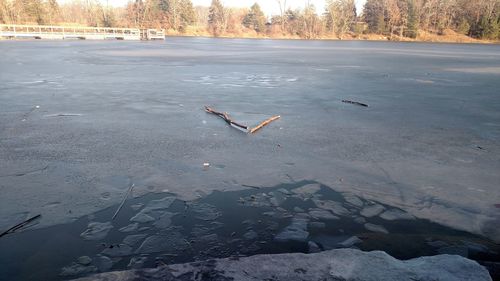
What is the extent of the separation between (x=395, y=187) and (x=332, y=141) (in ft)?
6.96

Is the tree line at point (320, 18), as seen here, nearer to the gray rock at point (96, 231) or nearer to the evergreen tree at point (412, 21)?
the evergreen tree at point (412, 21)

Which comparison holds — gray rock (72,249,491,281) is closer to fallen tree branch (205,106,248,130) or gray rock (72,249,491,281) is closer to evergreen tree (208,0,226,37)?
fallen tree branch (205,106,248,130)

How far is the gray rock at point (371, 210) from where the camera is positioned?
13.6 ft

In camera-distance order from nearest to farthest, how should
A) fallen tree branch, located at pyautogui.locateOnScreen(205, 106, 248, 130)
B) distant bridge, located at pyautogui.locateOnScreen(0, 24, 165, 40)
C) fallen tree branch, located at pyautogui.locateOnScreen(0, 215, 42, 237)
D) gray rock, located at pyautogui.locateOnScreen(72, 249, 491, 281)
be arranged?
gray rock, located at pyautogui.locateOnScreen(72, 249, 491, 281) < fallen tree branch, located at pyautogui.locateOnScreen(0, 215, 42, 237) < fallen tree branch, located at pyautogui.locateOnScreen(205, 106, 248, 130) < distant bridge, located at pyautogui.locateOnScreen(0, 24, 165, 40)

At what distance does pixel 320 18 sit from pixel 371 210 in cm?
9729

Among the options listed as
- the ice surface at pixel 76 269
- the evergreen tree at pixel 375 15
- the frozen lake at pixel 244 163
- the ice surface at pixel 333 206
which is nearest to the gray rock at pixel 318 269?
the ice surface at pixel 76 269

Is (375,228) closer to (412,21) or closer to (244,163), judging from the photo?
(244,163)

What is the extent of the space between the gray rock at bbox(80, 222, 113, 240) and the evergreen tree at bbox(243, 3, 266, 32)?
94.1 m

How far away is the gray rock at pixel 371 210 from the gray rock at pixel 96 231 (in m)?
2.64

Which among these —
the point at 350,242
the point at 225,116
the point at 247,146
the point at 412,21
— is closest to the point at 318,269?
the point at 350,242

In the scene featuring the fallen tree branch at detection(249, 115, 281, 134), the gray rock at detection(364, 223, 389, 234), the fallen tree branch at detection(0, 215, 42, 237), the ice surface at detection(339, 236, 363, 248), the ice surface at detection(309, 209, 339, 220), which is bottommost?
the ice surface at detection(339, 236, 363, 248)

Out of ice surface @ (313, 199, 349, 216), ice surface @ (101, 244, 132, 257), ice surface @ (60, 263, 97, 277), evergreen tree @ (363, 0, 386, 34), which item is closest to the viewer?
ice surface @ (60, 263, 97, 277)

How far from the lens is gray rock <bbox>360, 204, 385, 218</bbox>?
4.15m

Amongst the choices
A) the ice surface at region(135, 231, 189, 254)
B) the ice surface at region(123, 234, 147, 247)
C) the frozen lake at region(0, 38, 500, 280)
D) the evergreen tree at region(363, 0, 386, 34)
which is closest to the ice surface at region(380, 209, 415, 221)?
the frozen lake at region(0, 38, 500, 280)
